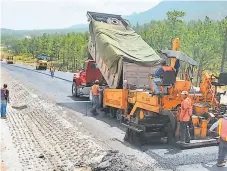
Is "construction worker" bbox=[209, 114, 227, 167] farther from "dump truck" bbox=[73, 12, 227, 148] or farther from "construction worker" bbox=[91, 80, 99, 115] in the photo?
"construction worker" bbox=[91, 80, 99, 115]

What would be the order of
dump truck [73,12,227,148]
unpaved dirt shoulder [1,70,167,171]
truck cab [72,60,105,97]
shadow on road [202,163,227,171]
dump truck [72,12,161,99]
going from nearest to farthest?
shadow on road [202,163,227,171] → unpaved dirt shoulder [1,70,167,171] → dump truck [73,12,227,148] → dump truck [72,12,161,99] → truck cab [72,60,105,97]

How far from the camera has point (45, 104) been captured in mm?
17609

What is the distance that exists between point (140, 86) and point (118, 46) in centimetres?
222

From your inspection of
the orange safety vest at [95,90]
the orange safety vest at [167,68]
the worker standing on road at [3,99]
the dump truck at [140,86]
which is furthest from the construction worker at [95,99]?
the orange safety vest at [167,68]

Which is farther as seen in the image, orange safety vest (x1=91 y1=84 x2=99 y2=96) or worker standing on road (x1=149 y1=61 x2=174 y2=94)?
orange safety vest (x1=91 y1=84 x2=99 y2=96)

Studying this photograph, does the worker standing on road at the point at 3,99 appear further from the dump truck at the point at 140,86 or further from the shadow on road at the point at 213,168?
the shadow on road at the point at 213,168

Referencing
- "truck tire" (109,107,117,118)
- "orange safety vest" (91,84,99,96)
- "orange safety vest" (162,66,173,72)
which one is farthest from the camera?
"orange safety vest" (91,84,99,96)

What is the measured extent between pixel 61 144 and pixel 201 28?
28313mm

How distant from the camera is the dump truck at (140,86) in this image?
9961mm

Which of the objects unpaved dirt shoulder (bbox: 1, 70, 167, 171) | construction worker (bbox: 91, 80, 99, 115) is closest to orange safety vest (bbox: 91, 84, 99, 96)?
construction worker (bbox: 91, 80, 99, 115)

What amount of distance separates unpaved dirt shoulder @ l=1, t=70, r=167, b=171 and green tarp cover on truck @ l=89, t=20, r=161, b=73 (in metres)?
3.24

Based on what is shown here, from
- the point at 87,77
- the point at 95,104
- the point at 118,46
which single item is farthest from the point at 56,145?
the point at 87,77

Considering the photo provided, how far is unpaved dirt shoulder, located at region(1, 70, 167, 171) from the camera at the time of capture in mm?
8484

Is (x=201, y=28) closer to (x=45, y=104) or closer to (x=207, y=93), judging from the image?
(x=45, y=104)
